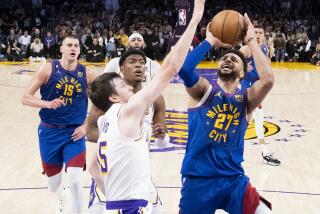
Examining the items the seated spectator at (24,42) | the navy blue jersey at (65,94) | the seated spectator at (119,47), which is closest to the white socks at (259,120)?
the navy blue jersey at (65,94)

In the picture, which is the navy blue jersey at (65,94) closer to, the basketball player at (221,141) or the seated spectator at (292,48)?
the basketball player at (221,141)

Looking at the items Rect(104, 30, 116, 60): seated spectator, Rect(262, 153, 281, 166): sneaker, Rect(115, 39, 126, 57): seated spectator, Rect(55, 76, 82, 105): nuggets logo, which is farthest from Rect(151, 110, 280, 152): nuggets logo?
Rect(104, 30, 116, 60): seated spectator

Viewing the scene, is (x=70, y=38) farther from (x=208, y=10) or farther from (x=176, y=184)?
(x=208, y=10)

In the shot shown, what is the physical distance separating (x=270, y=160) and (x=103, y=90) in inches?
212

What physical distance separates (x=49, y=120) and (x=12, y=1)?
987 inches

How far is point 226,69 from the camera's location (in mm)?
4570

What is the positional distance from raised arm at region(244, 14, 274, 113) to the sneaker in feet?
13.4

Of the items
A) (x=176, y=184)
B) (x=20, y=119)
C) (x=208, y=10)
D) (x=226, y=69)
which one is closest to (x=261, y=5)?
(x=208, y=10)

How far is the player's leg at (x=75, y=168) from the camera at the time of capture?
18.9 ft

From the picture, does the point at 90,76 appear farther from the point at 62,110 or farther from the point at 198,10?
the point at 198,10

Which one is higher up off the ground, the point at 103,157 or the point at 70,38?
the point at 70,38

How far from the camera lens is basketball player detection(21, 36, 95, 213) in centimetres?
605

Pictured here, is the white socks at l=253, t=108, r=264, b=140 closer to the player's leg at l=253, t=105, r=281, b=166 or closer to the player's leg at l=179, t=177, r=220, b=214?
the player's leg at l=253, t=105, r=281, b=166

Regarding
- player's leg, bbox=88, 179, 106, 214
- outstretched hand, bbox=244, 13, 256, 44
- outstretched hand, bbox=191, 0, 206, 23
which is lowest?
player's leg, bbox=88, 179, 106, 214
